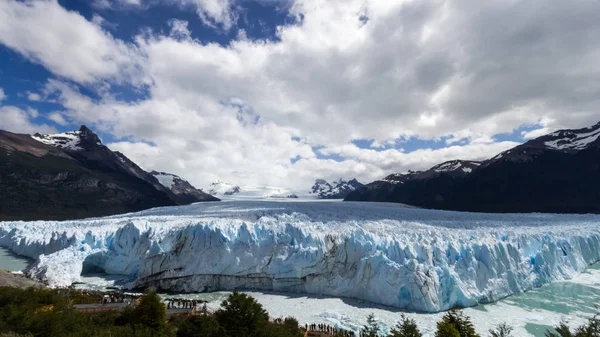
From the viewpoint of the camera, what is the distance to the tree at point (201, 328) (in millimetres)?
12508

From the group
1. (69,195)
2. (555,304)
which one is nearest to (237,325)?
(555,304)

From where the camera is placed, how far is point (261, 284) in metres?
23.9

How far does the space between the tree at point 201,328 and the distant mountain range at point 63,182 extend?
71.4 m

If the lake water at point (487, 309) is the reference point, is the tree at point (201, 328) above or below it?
above

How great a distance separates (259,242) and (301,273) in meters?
4.22

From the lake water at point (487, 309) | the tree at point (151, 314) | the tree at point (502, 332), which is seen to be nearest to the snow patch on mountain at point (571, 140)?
the lake water at point (487, 309)

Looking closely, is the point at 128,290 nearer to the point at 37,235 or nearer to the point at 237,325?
the point at 237,325

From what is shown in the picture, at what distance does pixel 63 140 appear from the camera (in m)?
119

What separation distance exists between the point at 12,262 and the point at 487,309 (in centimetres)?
4104

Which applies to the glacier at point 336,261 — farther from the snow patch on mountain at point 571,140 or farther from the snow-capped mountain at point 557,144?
the snow patch on mountain at point 571,140

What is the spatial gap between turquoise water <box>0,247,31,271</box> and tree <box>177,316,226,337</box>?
81.1 ft

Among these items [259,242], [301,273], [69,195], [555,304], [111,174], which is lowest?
[555,304]

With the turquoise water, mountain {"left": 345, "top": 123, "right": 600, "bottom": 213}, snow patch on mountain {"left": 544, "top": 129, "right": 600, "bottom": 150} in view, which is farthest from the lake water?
snow patch on mountain {"left": 544, "top": 129, "right": 600, "bottom": 150}

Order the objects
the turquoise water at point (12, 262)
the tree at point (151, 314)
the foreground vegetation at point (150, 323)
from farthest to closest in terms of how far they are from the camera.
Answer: the turquoise water at point (12, 262) < the tree at point (151, 314) < the foreground vegetation at point (150, 323)
